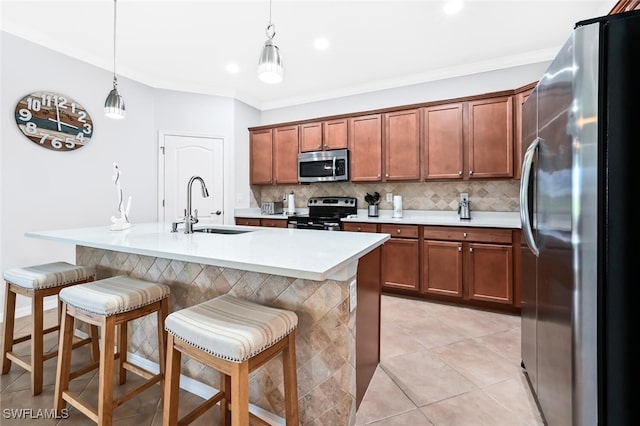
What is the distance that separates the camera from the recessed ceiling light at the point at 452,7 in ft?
7.97

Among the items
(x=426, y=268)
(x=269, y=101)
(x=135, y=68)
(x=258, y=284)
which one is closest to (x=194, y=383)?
(x=258, y=284)

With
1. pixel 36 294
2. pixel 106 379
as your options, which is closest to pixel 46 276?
pixel 36 294

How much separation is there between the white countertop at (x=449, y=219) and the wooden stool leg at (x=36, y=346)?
2.87 meters

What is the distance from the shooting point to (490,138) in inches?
128

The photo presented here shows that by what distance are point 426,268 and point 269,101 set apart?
3600mm

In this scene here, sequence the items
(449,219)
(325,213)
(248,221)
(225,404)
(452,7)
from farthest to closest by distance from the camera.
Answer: (248,221) < (325,213) < (449,219) < (452,7) < (225,404)

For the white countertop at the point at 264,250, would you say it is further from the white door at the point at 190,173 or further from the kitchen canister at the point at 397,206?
the white door at the point at 190,173

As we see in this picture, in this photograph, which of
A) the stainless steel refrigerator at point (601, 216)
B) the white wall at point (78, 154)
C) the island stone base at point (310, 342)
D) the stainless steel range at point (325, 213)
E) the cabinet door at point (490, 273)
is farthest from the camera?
the stainless steel range at point (325, 213)

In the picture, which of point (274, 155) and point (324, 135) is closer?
point (324, 135)

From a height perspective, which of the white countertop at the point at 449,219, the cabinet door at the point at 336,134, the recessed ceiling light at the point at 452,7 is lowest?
the white countertop at the point at 449,219

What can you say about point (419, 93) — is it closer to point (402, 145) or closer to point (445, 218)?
point (402, 145)

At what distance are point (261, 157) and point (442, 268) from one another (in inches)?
123

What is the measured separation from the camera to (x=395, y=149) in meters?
3.74

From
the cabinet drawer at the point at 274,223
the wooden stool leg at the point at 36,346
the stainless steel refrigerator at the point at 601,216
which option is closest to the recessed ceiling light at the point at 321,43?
the cabinet drawer at the point at 274,223
